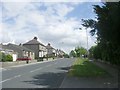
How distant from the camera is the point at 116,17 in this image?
74.9 feet

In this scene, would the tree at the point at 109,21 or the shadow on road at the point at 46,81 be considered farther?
the tree at the point at 109,21

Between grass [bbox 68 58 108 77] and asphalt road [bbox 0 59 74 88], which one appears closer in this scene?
asphalt road [bbox 0 59 74 88]

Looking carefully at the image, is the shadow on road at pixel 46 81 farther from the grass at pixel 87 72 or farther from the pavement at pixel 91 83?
the grass at pixel 87 72

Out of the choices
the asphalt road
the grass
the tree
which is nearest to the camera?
the asphalt road

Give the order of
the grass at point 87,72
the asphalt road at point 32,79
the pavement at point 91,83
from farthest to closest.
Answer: the grass at point 87,72
the asphalt road at point 32,79
the pavement at point 91,83

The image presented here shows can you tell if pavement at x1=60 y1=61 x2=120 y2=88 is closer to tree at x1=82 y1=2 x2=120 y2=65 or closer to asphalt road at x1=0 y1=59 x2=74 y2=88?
asphalt road at x1=0 y1=59 x2=74 y2=88

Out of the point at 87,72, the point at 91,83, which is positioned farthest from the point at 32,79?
the point at 87,72

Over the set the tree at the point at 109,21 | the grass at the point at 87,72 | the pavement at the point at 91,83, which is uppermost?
the tree at the point at 109,21

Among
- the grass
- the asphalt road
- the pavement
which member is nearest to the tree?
the pavement

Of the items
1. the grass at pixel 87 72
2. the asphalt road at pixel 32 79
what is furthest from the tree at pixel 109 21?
the asphalt road at pixel 32 79

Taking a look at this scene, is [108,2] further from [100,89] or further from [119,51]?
[100,89]

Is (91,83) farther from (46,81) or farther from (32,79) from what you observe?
(32,79)

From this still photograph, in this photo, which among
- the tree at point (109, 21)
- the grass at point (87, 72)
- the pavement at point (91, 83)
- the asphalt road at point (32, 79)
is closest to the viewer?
the pavement at point (91, 83)

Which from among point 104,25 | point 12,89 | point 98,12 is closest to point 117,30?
point 104,25
